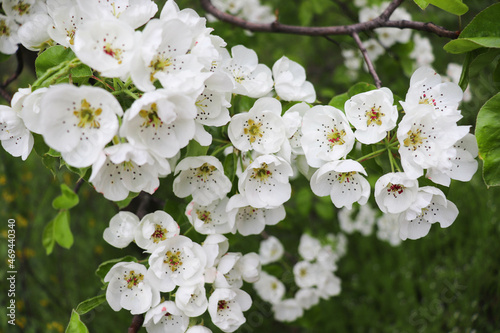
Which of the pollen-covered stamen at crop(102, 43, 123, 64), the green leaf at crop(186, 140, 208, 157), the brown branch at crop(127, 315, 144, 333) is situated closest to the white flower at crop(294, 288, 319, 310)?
the brown branch at crop(127, 315, 144, 333)

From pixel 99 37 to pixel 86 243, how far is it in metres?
2.88

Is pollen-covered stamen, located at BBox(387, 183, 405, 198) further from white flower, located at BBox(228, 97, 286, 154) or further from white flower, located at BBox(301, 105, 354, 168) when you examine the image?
white flower, located at BBox(228, 97, 286, 154)

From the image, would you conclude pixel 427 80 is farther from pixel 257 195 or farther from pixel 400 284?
pixel 400 284

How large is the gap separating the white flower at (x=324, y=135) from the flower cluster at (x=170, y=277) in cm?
35

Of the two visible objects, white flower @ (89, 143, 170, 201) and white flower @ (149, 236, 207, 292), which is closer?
white flower @ (89, 143, 170, 201)

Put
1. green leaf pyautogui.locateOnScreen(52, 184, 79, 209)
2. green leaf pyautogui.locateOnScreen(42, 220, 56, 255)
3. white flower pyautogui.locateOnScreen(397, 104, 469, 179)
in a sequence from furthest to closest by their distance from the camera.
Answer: green leaf pyautogui.locateOnScreen(42, 220, 56, 255), green leaf pyautogui.locateOnScreen(52, 184, 79, 209), white flower pyautogui.locateOnScreen(397, 104, 469, 179)

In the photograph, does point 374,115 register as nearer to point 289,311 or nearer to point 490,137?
point 490,137

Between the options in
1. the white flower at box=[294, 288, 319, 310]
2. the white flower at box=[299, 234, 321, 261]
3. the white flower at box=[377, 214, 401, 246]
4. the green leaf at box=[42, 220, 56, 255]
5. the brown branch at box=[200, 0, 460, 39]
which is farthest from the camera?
the white flower at box=[377, 214, 401, 246]

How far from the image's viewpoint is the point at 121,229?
123cm

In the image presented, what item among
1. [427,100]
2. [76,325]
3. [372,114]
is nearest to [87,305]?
[76,325]

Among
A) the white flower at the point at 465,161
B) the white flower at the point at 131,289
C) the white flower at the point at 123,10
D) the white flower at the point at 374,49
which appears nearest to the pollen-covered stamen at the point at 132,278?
the white flower at the point at 131,289

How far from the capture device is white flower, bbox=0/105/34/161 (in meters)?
1.07

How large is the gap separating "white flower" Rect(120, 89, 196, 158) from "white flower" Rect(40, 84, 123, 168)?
4 cm

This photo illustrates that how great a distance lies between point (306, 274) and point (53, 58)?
160 cm
